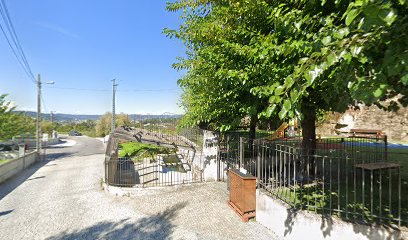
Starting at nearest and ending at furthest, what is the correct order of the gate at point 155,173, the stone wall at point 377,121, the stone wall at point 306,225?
1. the stone wall at point 306,225
2. the gate at point 155,173
3. the stone wall at point 377,121

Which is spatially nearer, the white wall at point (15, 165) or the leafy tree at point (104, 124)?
the white wall at point (15, 165)

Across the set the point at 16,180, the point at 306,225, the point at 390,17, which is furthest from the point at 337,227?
the point at 16,180

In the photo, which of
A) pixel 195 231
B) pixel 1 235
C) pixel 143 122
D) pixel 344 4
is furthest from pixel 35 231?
pixel 143 122

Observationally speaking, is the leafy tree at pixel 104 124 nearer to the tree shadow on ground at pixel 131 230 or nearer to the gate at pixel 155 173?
the gate at pixel 155 173

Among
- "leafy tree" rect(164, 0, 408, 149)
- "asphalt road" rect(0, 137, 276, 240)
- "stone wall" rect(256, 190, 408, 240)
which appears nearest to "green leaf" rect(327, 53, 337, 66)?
"leafy tree" rect(164, 0, 408, 149)

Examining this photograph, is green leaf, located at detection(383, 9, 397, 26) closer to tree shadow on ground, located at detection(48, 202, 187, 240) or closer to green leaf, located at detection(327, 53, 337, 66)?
green leaf, located at detection(327, 53, 337, 66)

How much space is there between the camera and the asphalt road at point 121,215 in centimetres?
603

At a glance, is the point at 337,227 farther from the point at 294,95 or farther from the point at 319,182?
the point at 319,182

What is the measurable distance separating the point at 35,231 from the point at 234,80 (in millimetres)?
6884

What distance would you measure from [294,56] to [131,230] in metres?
5.87

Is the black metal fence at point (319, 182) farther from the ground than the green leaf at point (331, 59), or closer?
closer

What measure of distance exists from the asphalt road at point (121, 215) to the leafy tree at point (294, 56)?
267cm

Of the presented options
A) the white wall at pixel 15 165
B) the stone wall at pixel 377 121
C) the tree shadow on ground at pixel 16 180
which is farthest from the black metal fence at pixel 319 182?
the stone wall at pixel 377 121

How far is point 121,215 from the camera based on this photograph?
23.7ft
